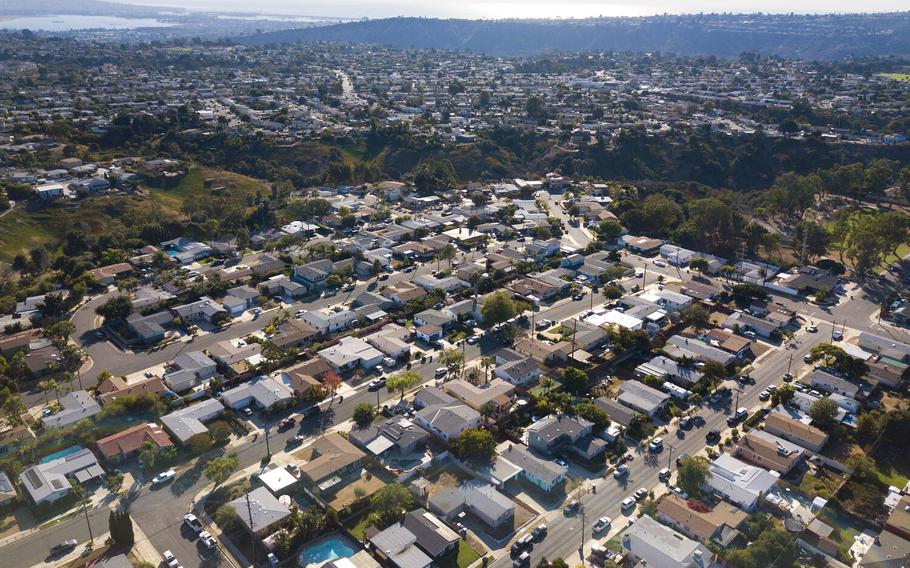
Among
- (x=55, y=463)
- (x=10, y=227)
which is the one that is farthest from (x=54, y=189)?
(x=55, y=463)

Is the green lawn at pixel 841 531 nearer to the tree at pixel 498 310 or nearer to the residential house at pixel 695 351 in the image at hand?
the residential house at pixel 695 351

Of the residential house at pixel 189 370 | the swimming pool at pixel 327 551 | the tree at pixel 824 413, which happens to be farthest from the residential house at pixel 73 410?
the tree at pixel 824 413

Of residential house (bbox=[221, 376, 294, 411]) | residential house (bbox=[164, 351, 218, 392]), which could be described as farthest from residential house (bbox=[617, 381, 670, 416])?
residential house (bbox=[164, 351, 218, 392])

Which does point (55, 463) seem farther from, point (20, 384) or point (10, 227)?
point (10, 227)

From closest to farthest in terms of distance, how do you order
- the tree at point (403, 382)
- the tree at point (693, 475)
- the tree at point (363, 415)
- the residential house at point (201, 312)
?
the tree at point (693, 475)
the tree at point (363, 415)
the tree at point (403, 382)
the residential house at point (201, 312)

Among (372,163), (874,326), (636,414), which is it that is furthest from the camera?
(372,163)

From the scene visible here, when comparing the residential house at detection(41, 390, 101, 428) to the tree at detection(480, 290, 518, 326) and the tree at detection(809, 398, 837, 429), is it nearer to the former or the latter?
the tree at detection(480, 290, 518, 326)
